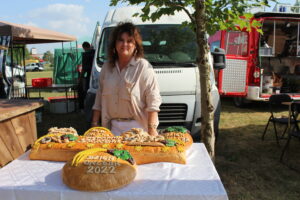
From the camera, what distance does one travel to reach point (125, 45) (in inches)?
86.5

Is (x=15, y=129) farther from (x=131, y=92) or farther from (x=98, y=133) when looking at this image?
(x=131, y=92)

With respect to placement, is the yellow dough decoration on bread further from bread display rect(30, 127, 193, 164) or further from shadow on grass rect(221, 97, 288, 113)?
shadow on grass rect(221, 97, 288, 113)

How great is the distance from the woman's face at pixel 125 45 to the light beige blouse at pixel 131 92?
8cm

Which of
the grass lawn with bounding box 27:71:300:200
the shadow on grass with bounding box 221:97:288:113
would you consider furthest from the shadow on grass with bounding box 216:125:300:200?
the shadow on grass with bounding box 221:97:288:113

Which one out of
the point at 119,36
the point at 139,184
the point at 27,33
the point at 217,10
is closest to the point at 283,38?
the point at 27,33

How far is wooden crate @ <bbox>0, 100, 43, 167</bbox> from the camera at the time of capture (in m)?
2.07

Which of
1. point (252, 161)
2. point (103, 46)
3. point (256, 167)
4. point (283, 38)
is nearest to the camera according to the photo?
point (256, 167)

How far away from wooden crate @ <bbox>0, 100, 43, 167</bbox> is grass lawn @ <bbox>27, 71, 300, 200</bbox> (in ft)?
7.61

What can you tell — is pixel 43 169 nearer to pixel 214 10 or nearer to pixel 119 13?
pixel 214 10

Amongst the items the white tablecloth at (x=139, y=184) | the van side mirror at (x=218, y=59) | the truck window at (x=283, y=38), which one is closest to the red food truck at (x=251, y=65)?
the truck window at (x=283, y=38)

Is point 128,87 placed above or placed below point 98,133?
above

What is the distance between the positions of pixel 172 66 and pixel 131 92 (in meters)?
2.29

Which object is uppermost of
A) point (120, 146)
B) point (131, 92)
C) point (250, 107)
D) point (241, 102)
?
point (131, 92)

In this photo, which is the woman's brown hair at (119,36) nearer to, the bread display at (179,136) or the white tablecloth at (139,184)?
the bread display at (179,136)
